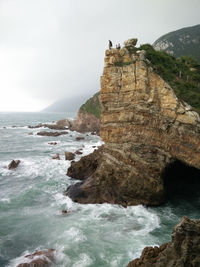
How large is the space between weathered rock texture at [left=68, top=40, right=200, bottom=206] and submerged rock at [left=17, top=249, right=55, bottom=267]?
6282 millimetres

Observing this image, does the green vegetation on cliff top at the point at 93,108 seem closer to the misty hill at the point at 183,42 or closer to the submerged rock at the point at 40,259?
the misty hill at the point at 183,42

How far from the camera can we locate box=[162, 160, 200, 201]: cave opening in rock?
57.5 ft

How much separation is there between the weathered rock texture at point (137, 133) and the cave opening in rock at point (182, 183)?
2.37 metres

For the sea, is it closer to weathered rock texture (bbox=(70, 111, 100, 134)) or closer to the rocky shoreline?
the rocky shoreline

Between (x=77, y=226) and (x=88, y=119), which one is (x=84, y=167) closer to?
(x=77, y=226)

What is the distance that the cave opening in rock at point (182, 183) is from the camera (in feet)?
57.5

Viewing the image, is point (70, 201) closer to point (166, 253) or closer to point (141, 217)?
point (141, 217)

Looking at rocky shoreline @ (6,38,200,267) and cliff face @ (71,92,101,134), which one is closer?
rocky shoreline @ (6,38,200,267)

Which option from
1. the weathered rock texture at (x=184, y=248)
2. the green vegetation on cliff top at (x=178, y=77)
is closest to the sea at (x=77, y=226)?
the weathered rock texture at (x=184, y=248)

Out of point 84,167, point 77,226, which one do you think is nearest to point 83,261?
point 77,226

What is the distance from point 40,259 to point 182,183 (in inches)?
617

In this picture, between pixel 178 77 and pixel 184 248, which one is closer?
pixel 184 248

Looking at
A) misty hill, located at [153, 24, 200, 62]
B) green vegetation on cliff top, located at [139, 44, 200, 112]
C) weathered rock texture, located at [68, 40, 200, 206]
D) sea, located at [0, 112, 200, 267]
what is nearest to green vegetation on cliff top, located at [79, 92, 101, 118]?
misty hill, located at [153, 24, 200, 62]

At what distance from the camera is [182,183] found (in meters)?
20.0
